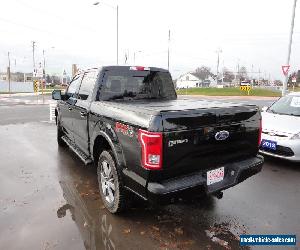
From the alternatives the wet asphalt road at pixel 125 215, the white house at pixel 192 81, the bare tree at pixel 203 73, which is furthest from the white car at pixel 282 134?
the bare tree at pixel 203 73

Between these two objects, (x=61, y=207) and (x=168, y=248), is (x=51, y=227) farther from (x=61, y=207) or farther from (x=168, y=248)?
(x=168, y=248)

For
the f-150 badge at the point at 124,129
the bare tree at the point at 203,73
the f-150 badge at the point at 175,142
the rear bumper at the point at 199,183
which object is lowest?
the rear bumper at the point at 199,183

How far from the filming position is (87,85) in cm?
553

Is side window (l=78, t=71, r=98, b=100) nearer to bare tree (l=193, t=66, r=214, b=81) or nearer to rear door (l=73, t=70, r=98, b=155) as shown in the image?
rear door (l=73, t=70, r=98, b=155)

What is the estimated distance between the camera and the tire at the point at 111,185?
4.13 meters

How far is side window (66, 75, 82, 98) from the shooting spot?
6161mm

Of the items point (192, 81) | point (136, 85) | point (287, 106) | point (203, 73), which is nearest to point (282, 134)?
point (287, 106)

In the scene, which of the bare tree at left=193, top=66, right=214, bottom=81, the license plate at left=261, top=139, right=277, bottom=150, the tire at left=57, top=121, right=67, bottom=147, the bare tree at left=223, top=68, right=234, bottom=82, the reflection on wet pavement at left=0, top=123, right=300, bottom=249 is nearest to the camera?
the reflection on wet pavement at left=0, top=123, right=300, bottom=249

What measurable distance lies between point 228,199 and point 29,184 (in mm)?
3317

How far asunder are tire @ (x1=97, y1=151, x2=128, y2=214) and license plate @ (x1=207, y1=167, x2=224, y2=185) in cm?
106

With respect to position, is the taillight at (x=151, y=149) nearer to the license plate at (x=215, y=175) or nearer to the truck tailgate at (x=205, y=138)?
the truck tailgate at (x=205, y=138)

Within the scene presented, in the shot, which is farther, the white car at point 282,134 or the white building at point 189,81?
the white building at point 189,81

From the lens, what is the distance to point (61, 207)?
4.63 meters

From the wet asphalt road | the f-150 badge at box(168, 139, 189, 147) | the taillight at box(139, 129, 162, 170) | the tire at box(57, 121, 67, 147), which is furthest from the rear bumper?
the tire at box(57, 121, 67, 147)
